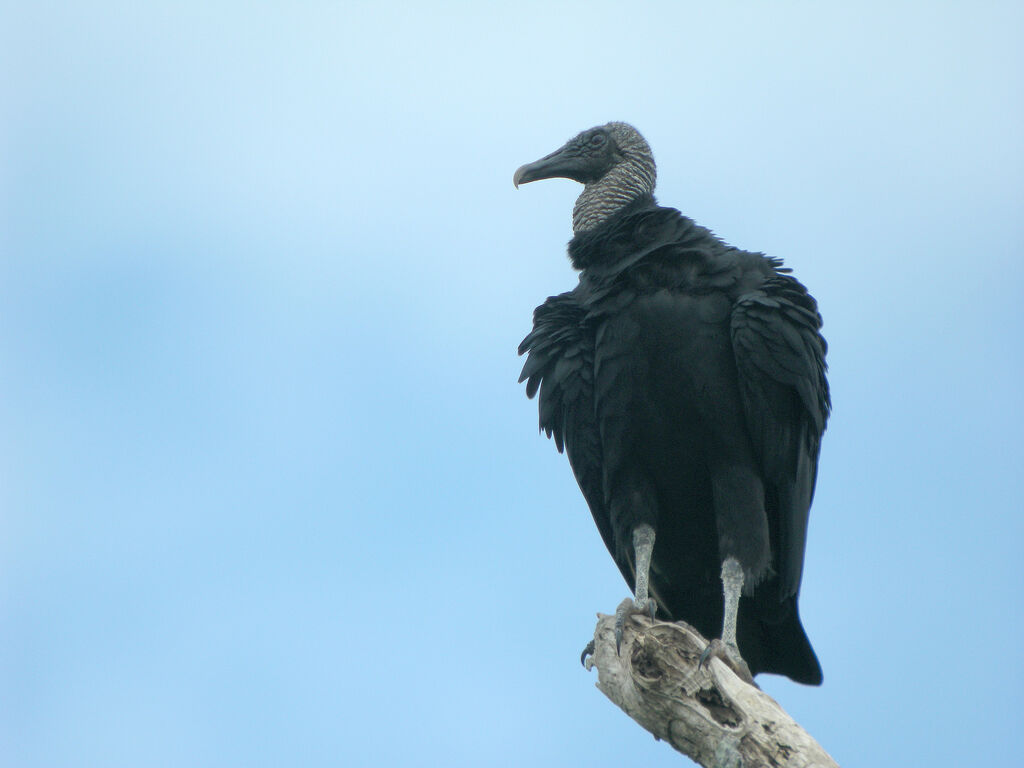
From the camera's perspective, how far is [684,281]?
432 cm

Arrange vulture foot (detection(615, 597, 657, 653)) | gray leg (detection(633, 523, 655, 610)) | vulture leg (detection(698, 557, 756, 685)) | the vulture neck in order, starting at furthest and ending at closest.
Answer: the vulture neck → gray leg (detection(633, 523, 655, 610)) → vulture foot (detection(615, 597, 657, 653)) → vulture leg (detection(698, 557, 756, 685))

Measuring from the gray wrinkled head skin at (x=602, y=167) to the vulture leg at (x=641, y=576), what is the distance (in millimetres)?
1502

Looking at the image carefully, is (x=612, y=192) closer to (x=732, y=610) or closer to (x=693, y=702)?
(x=732, y=610)

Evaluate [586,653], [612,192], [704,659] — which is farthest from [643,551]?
[612,192]

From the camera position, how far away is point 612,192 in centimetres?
514

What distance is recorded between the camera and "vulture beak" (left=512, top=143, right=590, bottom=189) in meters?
5.33

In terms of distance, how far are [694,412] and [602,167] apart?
1584mm

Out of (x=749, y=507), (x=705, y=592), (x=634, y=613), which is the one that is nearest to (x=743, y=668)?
(x=634, y=613)

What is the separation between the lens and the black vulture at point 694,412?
4207 millimetres

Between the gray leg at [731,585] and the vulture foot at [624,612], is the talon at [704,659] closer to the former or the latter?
the vulture foot at [624,612]

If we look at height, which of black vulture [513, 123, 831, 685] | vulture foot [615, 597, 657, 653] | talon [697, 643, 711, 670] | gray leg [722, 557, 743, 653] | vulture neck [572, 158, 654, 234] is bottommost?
talon [697, 643, 711, 670]

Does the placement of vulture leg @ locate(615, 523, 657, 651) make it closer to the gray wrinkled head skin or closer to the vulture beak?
the gray wrinkled head skin

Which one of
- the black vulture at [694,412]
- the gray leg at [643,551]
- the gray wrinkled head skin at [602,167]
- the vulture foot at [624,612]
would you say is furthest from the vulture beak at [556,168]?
the vulture foot at [624,612]

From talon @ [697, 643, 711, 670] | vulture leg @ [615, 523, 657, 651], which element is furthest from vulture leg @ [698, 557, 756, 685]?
vulture leg @ [615, 523, 657, 651]
